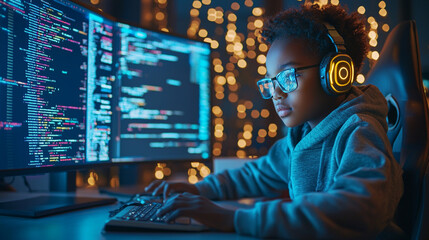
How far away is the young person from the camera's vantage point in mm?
556

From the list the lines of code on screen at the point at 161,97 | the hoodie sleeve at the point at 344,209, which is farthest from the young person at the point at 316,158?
the lines of code on screen at the point at 161,97

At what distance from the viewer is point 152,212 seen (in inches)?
27.6

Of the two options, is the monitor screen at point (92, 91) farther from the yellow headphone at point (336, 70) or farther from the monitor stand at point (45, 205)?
the yellow headphone at point (336, 70)

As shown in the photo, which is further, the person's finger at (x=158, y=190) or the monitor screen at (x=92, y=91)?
the person's finger at (x=158, y=190)

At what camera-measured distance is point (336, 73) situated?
76cm

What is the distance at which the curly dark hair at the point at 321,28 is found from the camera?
833 mm

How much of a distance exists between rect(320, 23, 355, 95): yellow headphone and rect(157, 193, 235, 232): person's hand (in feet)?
1.23

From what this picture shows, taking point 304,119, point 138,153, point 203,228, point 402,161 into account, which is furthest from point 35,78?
point 402,161

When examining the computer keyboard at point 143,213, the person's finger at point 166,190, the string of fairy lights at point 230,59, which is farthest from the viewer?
the string of fairy lights at point 230,59

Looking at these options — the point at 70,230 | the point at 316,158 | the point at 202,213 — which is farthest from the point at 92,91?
the point at 316,158

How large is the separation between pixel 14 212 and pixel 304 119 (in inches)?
28.3

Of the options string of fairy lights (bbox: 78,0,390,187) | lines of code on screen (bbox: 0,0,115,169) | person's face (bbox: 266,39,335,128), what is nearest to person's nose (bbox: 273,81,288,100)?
person's face (bbox: 266,39,335,128)

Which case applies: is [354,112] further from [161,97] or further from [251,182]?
[161,97]

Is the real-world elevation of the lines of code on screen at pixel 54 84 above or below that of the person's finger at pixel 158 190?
above
